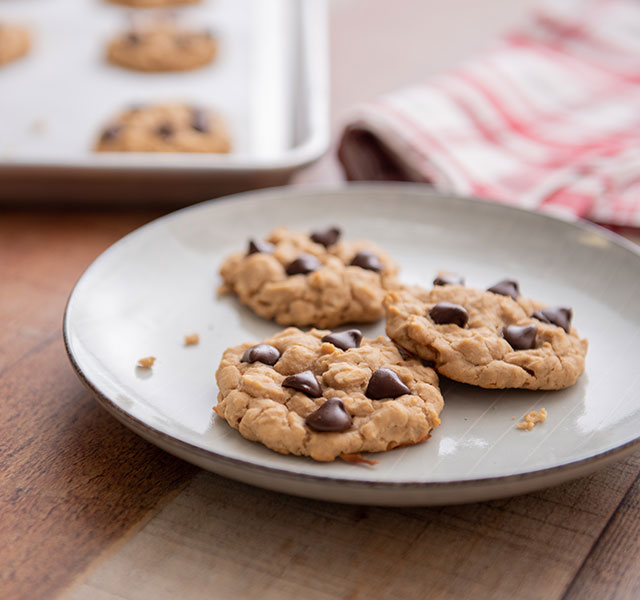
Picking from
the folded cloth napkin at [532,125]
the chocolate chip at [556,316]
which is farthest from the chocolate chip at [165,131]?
the chocolate chip at [556,316]

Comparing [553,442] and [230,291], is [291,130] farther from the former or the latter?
[553,442]

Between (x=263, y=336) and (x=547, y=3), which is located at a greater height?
(x=547, y=3)

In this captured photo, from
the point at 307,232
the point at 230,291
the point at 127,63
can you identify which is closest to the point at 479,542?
the point at 230,291

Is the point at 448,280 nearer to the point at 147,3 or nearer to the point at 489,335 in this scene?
the point at 489,335

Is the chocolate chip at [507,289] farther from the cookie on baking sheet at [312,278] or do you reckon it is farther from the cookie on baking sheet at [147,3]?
the cookie on baking sheet at [147,3]

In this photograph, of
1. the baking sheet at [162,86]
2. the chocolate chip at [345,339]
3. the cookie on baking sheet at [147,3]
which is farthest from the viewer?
the cookie on baking sheet at [147,3]
